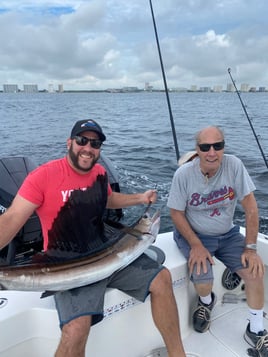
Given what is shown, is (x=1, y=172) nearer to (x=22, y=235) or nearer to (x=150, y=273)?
(x=22, y=235)

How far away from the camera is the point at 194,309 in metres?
2.57

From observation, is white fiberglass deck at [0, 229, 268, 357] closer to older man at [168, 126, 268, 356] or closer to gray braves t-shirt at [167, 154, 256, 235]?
older man at [168, 126, 268, 356]

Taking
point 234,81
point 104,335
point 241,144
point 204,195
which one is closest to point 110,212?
point 204,195

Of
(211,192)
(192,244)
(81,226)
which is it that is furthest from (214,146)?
(81,226)

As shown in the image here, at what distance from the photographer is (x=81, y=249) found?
6.81 feet

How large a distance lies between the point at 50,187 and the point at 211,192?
3.75 ft

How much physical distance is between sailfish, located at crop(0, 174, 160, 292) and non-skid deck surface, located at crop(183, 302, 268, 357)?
85 centimetres

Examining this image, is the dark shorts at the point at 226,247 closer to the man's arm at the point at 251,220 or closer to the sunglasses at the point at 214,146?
the man's arm at the point at 251,220

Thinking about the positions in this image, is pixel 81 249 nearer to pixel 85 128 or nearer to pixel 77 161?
pixel 77 161

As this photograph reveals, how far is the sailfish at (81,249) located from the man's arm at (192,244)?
308 millimetres

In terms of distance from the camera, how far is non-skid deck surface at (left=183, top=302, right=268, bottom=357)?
232cm

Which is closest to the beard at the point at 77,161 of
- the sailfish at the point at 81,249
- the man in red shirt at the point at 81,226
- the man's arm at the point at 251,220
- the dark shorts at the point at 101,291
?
the man in red shirt at the point at 81,226

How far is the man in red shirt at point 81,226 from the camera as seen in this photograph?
6.09ft

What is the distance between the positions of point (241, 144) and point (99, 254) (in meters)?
10.4
